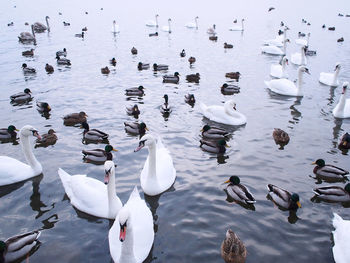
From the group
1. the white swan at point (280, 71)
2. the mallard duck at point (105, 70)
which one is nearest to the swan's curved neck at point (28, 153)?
the mallard duck at point (105, 70)

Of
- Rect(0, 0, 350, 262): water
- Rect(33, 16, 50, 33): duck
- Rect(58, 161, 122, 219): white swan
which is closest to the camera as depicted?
Rect(0, 0, 350, 262): water

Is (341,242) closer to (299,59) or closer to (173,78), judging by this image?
(173,78)

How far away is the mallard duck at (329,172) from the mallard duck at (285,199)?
1.95 m

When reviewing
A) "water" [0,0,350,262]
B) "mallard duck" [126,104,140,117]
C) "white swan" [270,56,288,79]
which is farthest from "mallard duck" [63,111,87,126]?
"white swan" [270,56,288,79]

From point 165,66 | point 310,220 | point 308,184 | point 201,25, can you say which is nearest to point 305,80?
point 165,66

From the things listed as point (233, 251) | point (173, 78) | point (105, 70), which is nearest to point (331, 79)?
point (173, 78)

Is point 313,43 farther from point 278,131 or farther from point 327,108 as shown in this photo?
point 278,131

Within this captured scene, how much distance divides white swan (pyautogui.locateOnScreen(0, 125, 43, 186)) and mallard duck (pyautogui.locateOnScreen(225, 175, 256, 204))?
A: 5.46 metres

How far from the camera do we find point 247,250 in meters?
6.93

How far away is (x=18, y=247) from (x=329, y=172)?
8144mm

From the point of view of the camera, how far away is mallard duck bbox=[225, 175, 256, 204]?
8266 millimetres

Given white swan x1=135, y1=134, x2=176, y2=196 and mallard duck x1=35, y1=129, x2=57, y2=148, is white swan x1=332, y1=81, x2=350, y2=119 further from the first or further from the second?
mallard duck x1=35, y1=129, x2=57, y2=148

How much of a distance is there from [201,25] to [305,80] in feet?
95.4

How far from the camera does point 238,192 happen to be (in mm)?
8398
